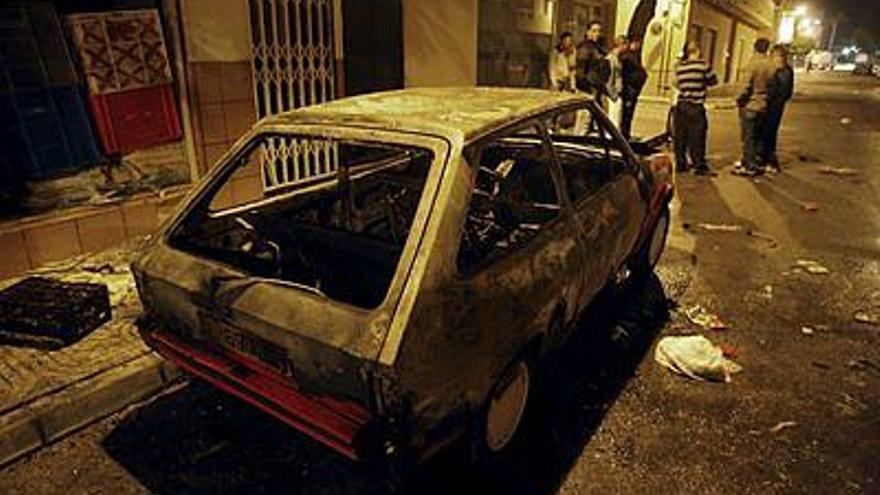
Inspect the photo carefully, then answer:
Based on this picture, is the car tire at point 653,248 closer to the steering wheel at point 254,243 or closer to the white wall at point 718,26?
the steering wheel at point 254,243

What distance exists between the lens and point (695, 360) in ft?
12.4

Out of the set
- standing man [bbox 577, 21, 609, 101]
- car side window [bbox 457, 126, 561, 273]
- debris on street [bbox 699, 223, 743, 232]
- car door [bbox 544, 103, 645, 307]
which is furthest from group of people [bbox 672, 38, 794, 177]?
car side window [bbox 457, 126, 561, 273]

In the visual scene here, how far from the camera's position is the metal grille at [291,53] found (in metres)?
5.99

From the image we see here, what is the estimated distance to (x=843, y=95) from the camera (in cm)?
2772

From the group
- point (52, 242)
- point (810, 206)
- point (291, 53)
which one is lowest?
point (810, 206)

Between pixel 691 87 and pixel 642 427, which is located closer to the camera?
pixel 642 427

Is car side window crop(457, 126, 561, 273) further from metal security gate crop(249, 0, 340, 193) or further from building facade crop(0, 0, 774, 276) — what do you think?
building facade crop(0, 0, 774, 276)

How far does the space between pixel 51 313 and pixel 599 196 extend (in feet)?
11.2

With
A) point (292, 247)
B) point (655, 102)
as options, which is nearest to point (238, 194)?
point (292, 247)

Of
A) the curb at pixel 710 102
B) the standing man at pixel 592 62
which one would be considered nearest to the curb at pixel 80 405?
the standing man at pixel 592 62

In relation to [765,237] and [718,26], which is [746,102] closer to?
[765,237]

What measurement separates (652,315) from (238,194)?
4.00m

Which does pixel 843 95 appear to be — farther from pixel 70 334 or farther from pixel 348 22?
pixel 70 334

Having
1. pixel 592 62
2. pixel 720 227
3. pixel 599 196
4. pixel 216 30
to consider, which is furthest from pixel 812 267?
pixel 216 30
